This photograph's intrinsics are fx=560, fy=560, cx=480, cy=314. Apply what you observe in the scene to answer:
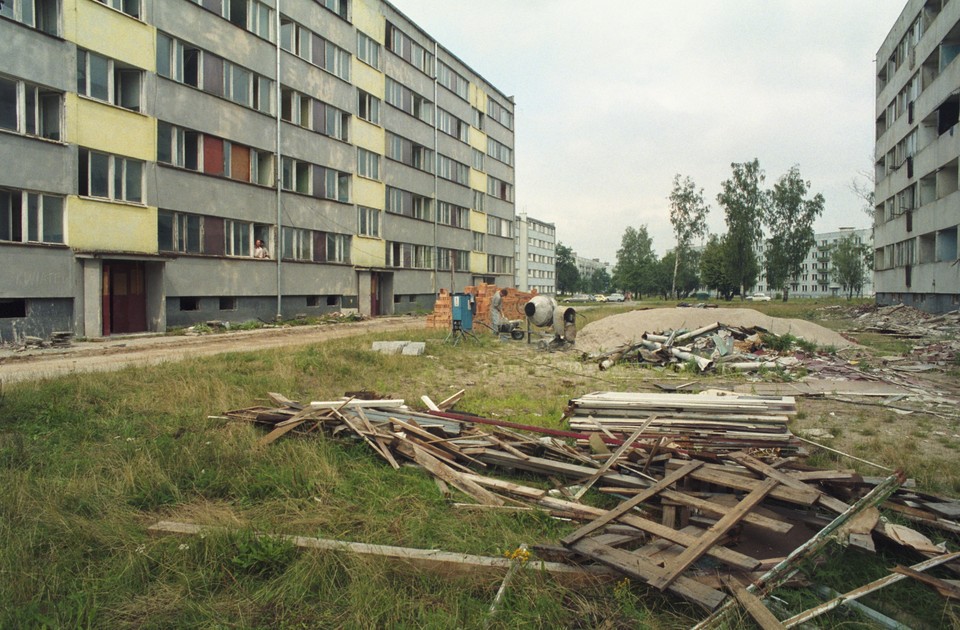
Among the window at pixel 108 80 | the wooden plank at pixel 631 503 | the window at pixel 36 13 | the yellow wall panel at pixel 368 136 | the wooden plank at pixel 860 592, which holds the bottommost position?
the wooden plank at pixel 860 592

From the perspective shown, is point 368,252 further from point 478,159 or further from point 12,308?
point 12,308

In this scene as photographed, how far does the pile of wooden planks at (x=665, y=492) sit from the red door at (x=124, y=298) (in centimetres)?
1520

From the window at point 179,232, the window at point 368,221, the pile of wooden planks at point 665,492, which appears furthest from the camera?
the window at point 368,221

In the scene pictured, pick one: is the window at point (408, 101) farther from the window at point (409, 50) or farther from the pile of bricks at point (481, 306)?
the pile of bricks at point (481, 306)

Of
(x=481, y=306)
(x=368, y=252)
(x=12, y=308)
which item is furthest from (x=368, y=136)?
(x=12, y=308)

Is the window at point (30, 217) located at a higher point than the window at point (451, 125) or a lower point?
lower

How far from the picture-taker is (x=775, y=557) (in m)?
3.71

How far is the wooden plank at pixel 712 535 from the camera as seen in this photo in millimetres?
3225

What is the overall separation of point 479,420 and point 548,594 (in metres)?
3.51

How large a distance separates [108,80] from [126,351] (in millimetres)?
A: 9709

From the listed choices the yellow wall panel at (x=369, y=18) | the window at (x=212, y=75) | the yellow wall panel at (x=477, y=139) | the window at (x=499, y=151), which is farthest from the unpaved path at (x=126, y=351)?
the window at (x=499, y=151)

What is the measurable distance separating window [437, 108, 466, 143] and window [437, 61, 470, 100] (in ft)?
6.04

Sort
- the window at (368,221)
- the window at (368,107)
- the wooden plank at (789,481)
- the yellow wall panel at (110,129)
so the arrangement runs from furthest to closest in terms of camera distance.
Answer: the window at (368,107) < the window at (368,221) < the yellow wall panel at (110,129) < the wooden plank at (789,481)

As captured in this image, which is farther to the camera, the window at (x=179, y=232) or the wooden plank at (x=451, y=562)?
the window at (x=179, y=232)
